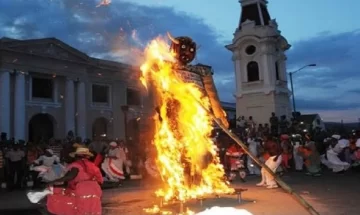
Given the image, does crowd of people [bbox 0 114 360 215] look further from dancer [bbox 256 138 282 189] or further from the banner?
the banner

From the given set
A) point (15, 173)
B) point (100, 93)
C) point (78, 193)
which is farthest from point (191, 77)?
point (100, 93)

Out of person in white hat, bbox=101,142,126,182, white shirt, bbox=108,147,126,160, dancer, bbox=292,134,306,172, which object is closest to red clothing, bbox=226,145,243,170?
person in white hat, bbox=101,142,126,182

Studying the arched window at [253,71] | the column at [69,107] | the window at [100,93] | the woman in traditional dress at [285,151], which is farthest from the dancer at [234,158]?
the arched window at [253,71]

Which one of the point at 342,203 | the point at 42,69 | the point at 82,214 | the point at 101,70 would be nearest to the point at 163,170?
the point at 82,214

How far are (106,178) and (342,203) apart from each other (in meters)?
9.38

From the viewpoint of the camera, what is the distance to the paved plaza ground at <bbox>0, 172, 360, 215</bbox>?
29.6ft

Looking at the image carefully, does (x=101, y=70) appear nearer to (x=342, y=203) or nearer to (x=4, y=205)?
(x=4, y=205)

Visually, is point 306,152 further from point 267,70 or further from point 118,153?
point 267,70

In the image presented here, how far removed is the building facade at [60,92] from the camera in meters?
28.3

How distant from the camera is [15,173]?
15328mm

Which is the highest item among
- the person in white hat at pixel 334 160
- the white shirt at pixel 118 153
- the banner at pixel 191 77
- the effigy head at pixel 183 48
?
the effigy head at pixel 183 48

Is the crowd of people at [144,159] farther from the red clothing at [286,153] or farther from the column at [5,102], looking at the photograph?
the column at [5,102]

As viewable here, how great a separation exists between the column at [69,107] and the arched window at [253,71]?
17242 mm

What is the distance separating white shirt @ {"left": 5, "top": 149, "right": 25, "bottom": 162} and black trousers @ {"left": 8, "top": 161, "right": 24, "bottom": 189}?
0.14 metres
